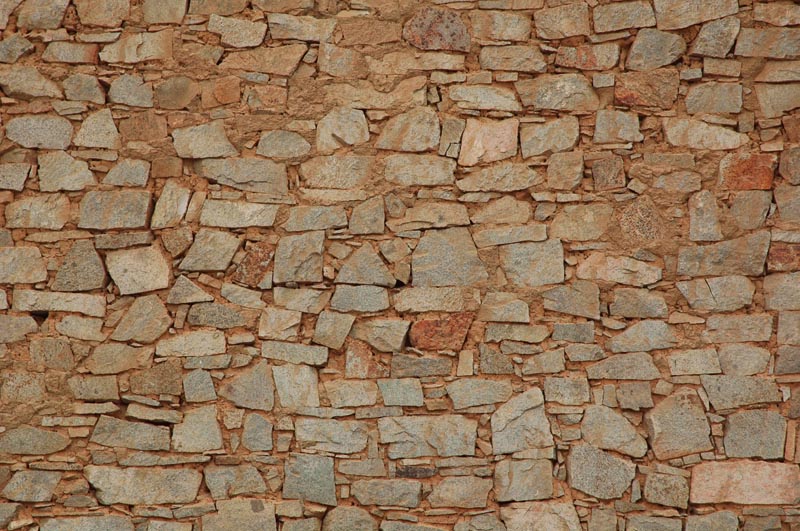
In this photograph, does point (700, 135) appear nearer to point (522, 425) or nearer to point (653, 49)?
point (653, 49)

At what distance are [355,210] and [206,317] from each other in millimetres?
835

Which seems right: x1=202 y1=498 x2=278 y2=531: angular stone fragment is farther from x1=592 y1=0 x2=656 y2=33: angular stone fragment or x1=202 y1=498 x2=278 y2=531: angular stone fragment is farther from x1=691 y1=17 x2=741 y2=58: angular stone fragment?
x1=691 y1=17 x2=741 y2=58: angular stone fragment

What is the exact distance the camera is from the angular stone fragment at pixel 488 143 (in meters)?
3.79

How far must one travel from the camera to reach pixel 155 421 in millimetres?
3768

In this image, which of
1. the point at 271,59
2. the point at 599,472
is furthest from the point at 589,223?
the point at 271,59

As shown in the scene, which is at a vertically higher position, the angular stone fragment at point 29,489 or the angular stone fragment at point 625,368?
the angular stone fragment at point 625,368

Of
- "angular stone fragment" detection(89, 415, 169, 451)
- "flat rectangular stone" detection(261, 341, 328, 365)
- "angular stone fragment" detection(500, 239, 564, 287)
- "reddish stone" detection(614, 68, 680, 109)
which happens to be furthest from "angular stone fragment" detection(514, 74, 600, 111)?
"angular stone fragment" detection(89, 415, 169, 451)

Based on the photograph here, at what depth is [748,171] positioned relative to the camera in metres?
3.72

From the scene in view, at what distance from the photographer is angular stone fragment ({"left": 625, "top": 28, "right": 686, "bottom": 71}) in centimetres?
376

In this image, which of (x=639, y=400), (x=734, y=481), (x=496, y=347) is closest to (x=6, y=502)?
(x=496, y=347)

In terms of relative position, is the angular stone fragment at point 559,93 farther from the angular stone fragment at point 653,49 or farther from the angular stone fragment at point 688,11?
the angular stone fragment at point 688,11

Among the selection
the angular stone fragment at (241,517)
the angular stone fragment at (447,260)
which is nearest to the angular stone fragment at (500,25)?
the angular stone fragment at (447,260)

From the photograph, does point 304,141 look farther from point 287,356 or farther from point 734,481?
point 734,481

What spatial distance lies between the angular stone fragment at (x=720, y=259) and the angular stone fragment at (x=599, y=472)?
89 centimetres
